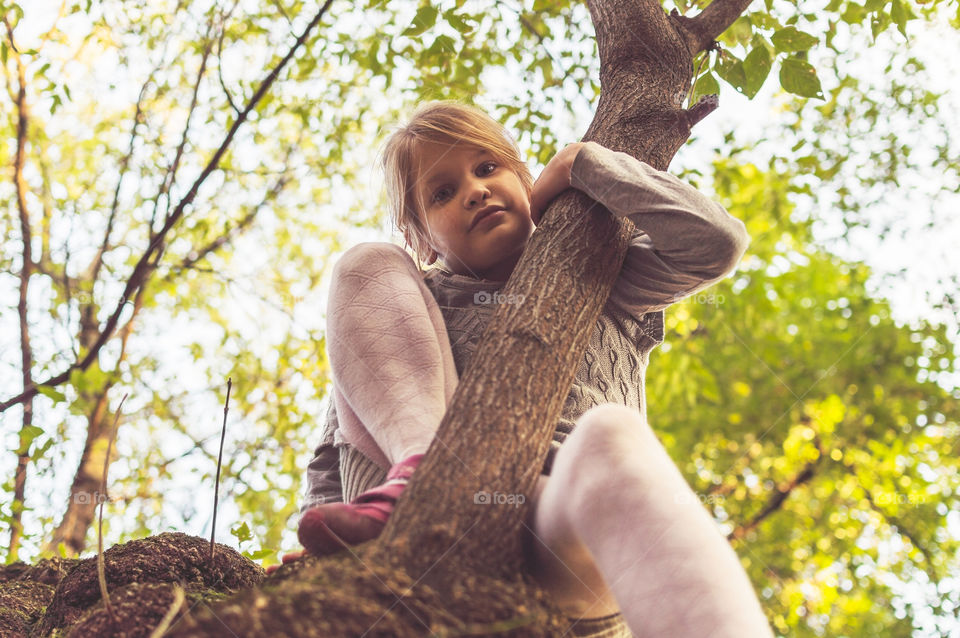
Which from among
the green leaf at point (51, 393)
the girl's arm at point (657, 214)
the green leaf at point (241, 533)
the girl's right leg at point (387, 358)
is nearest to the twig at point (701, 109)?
the girl's arm at point (657, 214)

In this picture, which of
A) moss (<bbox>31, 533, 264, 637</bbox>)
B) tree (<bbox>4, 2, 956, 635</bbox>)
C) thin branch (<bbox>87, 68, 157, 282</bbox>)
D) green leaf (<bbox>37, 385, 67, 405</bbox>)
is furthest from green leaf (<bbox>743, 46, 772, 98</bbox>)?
thin branch (<bbox>87, 68, 157, 282</bbox>)

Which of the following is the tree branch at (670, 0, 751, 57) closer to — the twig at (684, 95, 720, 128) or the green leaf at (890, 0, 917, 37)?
the twig at (684, 95, 720, 128)

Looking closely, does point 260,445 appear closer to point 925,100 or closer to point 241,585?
point 241,585

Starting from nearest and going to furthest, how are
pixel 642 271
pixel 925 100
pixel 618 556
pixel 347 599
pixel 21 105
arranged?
1. pixel 347 599
2. pixel 618 556
3. pixel 642 271
4. pixel 21 105
5. pixel 925 100

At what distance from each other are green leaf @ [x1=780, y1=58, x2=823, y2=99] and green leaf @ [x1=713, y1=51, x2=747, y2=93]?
12 cm

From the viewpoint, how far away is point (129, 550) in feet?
5.44

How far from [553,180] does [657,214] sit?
25 cm

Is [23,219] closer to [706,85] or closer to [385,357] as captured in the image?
[706,85]

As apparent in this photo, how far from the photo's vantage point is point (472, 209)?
2.05 m

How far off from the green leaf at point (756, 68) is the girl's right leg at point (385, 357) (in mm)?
1253

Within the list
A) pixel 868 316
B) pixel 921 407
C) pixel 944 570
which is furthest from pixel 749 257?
pixel 944 570

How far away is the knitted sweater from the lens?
1.68m

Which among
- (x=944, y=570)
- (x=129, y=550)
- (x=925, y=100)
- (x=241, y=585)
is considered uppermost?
(x=925, y=100)

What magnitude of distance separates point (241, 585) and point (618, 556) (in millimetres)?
995
